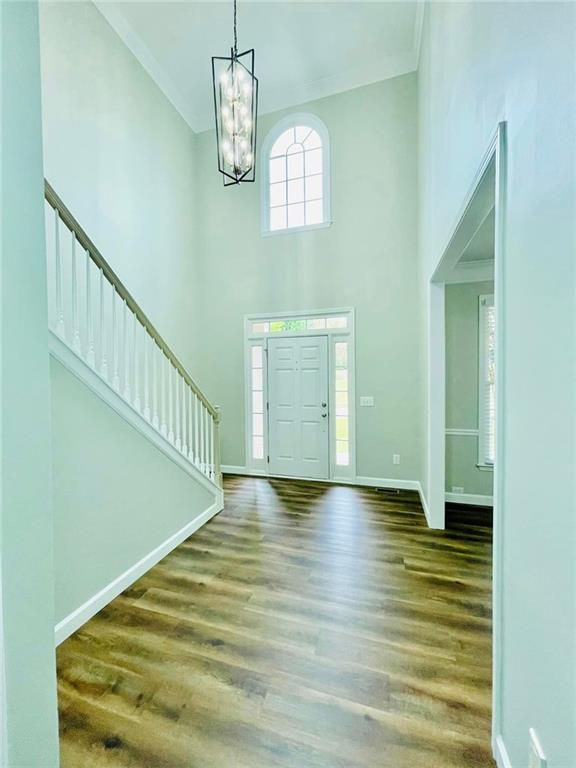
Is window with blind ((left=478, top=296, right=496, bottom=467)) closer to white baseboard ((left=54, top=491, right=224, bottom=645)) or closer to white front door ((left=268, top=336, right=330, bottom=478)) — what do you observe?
white front door ((left=268, top=336, right=330, bottom=478))

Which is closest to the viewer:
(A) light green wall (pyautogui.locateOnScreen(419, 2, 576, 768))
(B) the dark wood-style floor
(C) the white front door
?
(A) light green wall (pyautogui.locateOnScreen(419, 2, 576, 768))

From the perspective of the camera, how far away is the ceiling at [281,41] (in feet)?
12.1

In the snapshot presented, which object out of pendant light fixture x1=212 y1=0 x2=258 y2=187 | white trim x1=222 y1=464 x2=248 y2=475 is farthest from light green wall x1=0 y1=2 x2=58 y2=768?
white trim x1=222 y1=464 x2=248 y2=475

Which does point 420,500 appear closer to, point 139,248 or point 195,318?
point 195,318

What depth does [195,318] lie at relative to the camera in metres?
5.25

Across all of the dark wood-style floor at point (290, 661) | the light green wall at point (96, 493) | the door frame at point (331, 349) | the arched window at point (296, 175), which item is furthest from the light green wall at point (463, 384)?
the light green wall at point (96, 493)

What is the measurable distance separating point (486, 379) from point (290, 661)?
325 centimetres

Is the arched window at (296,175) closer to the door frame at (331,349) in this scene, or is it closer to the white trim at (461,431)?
the door frame at (331,349)

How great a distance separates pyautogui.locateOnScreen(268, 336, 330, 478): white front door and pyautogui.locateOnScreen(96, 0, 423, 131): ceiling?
10.9 ft

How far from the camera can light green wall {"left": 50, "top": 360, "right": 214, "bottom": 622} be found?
1.97 meters

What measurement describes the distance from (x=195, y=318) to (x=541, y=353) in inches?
192

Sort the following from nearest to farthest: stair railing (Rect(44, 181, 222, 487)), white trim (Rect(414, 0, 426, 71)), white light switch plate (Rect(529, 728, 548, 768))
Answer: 1. white light switch plate (Rect(529, 728, 548, 768))
2. stair railing (Rect(44, 181, 222, 487))
3. white trim (Rect(414, 0, 426, 71))

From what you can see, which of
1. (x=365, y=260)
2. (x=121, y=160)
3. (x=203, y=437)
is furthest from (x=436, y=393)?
(x=121, y=160)

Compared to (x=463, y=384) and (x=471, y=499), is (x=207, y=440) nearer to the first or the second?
(x=463, y=384)
